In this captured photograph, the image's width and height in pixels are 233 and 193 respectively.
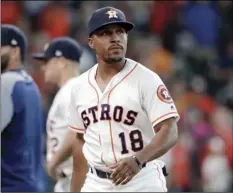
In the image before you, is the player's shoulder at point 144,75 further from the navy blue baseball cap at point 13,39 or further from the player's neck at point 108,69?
the navy blue baseball cap at point 13,39

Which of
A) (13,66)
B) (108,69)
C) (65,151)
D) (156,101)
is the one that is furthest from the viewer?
(65,151)

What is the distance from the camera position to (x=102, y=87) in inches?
253

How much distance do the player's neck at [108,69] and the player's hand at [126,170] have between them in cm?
78

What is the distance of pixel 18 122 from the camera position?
731 centimetres

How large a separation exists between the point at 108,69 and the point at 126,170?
2.91 feet

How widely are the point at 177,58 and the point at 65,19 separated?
1998 mm

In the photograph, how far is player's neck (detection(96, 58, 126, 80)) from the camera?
6.43 metres

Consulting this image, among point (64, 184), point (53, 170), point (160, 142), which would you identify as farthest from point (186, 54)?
point (160, 142)

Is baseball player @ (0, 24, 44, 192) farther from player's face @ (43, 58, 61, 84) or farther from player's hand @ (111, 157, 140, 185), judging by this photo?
player's hand @ (111, 157, 140, 185)

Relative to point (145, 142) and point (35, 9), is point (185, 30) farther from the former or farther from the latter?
point (145, 142)

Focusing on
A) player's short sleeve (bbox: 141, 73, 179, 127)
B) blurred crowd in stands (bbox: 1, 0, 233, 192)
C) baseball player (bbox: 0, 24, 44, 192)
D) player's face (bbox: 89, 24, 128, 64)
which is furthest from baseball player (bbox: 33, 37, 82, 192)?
blurred crowd in stands (bbox: 1, 0, 233, 192)

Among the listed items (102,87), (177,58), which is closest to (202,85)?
(177,58)

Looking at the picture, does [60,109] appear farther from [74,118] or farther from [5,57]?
[74,118]

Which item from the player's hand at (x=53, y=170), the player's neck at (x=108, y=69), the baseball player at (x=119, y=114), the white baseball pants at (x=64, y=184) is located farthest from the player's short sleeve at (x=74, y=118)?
the white baseball pants at (x=64, y=184)
